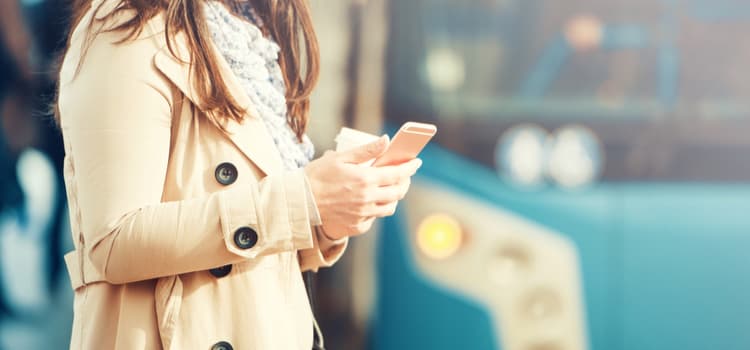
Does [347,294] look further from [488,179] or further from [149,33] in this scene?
[149,33]

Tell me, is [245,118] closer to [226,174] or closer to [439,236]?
[226,174]

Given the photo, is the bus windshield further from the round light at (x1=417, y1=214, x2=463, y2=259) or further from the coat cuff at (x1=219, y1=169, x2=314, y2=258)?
the coat cuff at (x1=219, y1=169, x2=314, y2=258)

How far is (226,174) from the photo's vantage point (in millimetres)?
1508

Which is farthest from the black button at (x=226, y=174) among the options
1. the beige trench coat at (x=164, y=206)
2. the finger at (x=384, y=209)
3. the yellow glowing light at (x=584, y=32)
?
the yellow glowing light at (x=584, y=32)

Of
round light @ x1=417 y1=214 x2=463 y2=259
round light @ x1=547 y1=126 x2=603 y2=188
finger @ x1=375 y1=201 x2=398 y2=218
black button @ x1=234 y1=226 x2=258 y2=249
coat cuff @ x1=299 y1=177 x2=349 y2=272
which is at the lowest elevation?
round light @ x1=417 y1=214 x2=463 y2=259

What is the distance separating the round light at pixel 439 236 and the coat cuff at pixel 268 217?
2.08 metres

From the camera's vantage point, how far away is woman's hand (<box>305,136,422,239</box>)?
1.45 meters

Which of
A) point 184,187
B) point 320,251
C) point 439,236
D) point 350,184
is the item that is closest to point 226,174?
point 184,187

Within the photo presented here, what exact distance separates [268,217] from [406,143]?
234mm

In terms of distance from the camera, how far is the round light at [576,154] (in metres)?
3.53

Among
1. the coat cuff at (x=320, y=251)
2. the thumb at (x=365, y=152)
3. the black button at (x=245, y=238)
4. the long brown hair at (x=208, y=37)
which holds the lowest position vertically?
the coat cuff at (x=320, y=251)

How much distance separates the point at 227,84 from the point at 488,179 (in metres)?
2.13

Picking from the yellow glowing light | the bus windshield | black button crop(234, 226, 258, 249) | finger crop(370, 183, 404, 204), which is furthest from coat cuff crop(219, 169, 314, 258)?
the yellow glowing light

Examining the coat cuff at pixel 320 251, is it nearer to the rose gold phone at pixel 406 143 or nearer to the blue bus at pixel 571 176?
the rose gold phone at pixel 406 143
